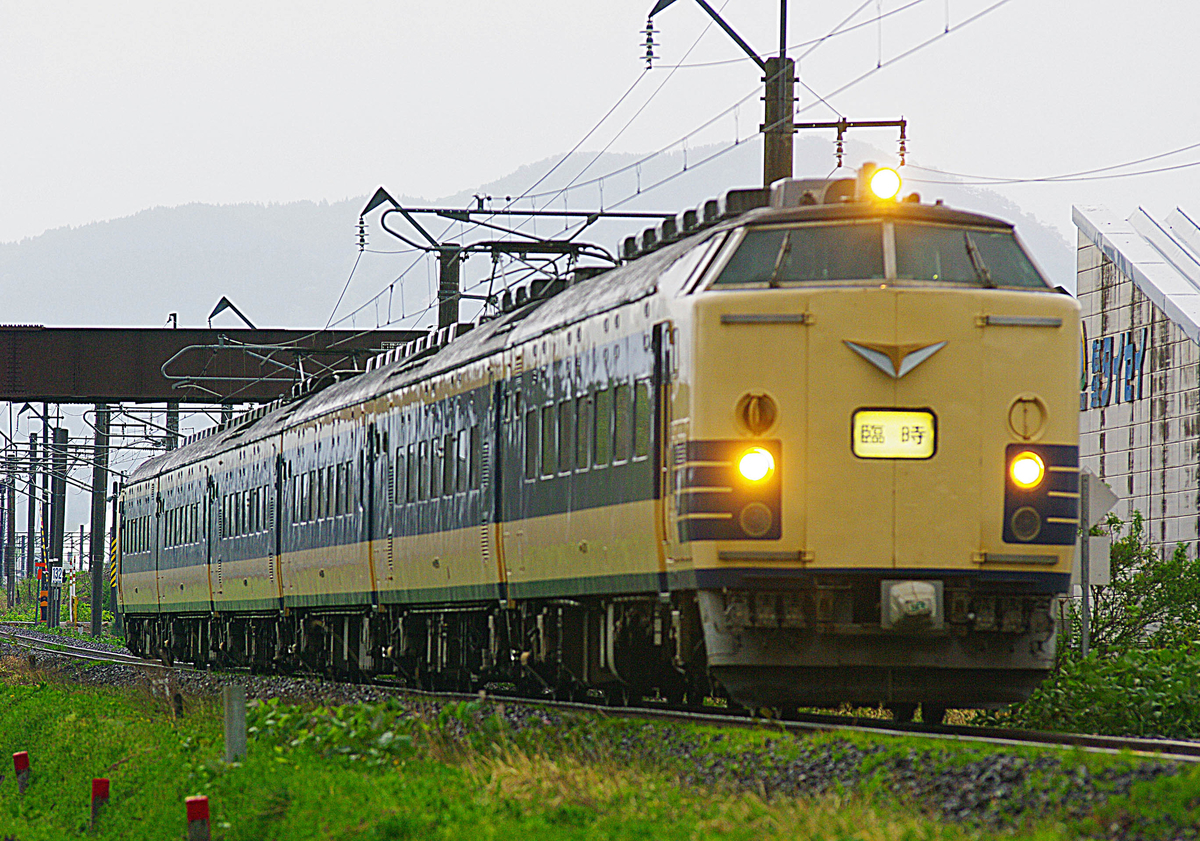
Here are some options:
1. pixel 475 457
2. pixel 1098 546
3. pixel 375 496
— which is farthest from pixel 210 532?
Result: pixel 1098 546

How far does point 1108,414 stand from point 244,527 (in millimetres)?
42157

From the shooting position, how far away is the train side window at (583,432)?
14.1 meters

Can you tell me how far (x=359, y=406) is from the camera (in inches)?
882

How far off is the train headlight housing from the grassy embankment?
3.94 meters

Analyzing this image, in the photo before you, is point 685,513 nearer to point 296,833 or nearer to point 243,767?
point 296,833

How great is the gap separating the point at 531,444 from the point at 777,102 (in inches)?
212

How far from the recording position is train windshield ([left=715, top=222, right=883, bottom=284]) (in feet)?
39.1

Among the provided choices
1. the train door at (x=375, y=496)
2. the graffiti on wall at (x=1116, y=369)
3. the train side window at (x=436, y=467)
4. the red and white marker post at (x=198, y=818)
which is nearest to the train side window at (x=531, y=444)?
the train side window at (x=436, y=467)

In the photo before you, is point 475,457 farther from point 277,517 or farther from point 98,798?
point 277,517

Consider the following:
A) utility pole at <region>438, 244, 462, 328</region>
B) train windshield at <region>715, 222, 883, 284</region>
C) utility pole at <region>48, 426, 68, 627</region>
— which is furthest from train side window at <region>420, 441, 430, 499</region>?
utility pole at <region>48, 426, 68, 627</region>

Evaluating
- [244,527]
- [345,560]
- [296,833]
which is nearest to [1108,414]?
[244,527]

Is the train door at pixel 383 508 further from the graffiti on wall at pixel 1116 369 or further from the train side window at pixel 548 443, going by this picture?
the graffiti on wall at pixel 1116 369

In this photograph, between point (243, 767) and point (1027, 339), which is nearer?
point (1027, 339)

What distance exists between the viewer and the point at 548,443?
1512 cm
